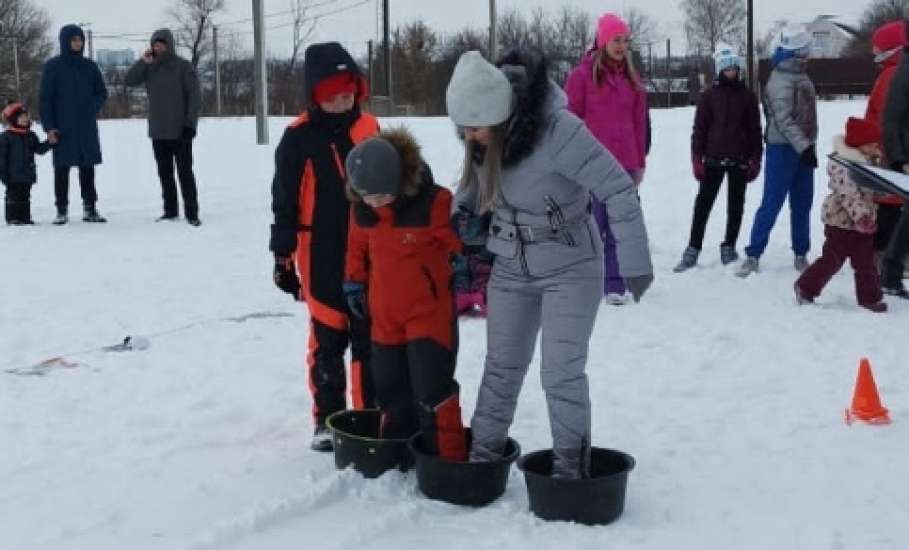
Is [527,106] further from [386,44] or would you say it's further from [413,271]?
[386,44]

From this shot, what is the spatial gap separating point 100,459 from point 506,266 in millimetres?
1840

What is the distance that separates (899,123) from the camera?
7641 mm

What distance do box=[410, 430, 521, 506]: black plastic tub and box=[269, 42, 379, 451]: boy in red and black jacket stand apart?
764 mm

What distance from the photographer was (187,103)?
11617mm

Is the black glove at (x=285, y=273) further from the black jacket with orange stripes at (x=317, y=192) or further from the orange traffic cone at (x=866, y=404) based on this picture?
the orange traffic cone at (x=866, y=404)

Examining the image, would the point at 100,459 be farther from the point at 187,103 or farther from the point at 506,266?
the point at 187,103

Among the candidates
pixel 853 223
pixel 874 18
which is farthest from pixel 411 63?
pixel 853 223

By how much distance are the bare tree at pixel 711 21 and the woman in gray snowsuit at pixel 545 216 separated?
7553 cm

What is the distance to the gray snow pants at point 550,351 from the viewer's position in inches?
157

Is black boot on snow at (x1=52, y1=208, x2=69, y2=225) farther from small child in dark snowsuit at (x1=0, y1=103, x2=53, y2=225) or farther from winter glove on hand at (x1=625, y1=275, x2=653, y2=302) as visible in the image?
winter glove on hand at (x1=625, y1=275, x2=653, y2=302)

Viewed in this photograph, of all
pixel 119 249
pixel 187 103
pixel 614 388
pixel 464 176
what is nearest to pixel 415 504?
pixel 464 176

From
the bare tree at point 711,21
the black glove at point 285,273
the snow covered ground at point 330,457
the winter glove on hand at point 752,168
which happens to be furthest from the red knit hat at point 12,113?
the bare tree at point 711,21

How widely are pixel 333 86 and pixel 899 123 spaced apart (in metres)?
4.55

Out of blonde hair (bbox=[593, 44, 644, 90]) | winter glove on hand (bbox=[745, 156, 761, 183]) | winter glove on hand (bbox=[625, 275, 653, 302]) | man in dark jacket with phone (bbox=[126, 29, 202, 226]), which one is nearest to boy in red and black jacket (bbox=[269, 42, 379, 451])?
winter glove on hand (bbox=[625, 275, 653, 302])
